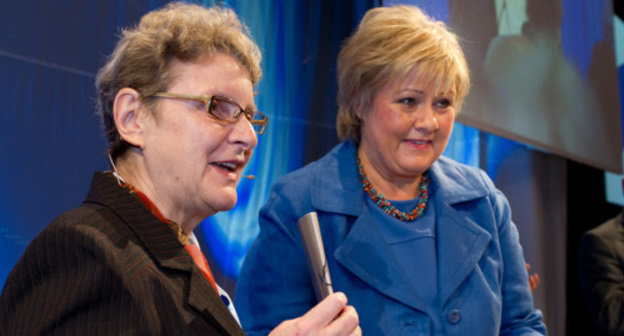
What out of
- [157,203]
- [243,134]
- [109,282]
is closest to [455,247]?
[243,134]

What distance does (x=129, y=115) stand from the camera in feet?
4.17

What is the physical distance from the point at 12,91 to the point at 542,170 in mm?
3633

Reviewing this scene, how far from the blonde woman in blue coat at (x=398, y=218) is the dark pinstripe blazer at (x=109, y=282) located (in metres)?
0.68

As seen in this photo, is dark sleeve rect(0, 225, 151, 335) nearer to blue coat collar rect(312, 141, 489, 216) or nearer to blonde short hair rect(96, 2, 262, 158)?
blonde short hair rect(96, 2, 262, 158)

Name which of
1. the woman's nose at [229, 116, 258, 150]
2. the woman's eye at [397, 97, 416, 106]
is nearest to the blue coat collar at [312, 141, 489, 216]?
the woman's eye at [397, 97, 416, 106]

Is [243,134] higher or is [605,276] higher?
[243,134]

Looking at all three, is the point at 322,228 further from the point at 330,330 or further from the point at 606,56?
the point at 606,56

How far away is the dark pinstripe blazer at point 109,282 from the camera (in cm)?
92

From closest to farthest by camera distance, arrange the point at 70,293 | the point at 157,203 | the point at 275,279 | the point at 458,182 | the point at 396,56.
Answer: the point at 70,293 → the point at 157,203 → the point at 275,279 → the point at 396,56 → the point at 458,182

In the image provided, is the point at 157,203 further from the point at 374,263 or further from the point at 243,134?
the point at 374,263

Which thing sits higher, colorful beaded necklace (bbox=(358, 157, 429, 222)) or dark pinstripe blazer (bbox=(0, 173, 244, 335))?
dark pinstripe blazer (bbox=(0, 173, 244, 335))

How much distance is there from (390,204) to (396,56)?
1.51ft

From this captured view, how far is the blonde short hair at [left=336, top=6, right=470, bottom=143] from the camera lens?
73.7 inches

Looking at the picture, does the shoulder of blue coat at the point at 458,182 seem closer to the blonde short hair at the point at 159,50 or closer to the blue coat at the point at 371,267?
the blue coat at the point at 371,267
